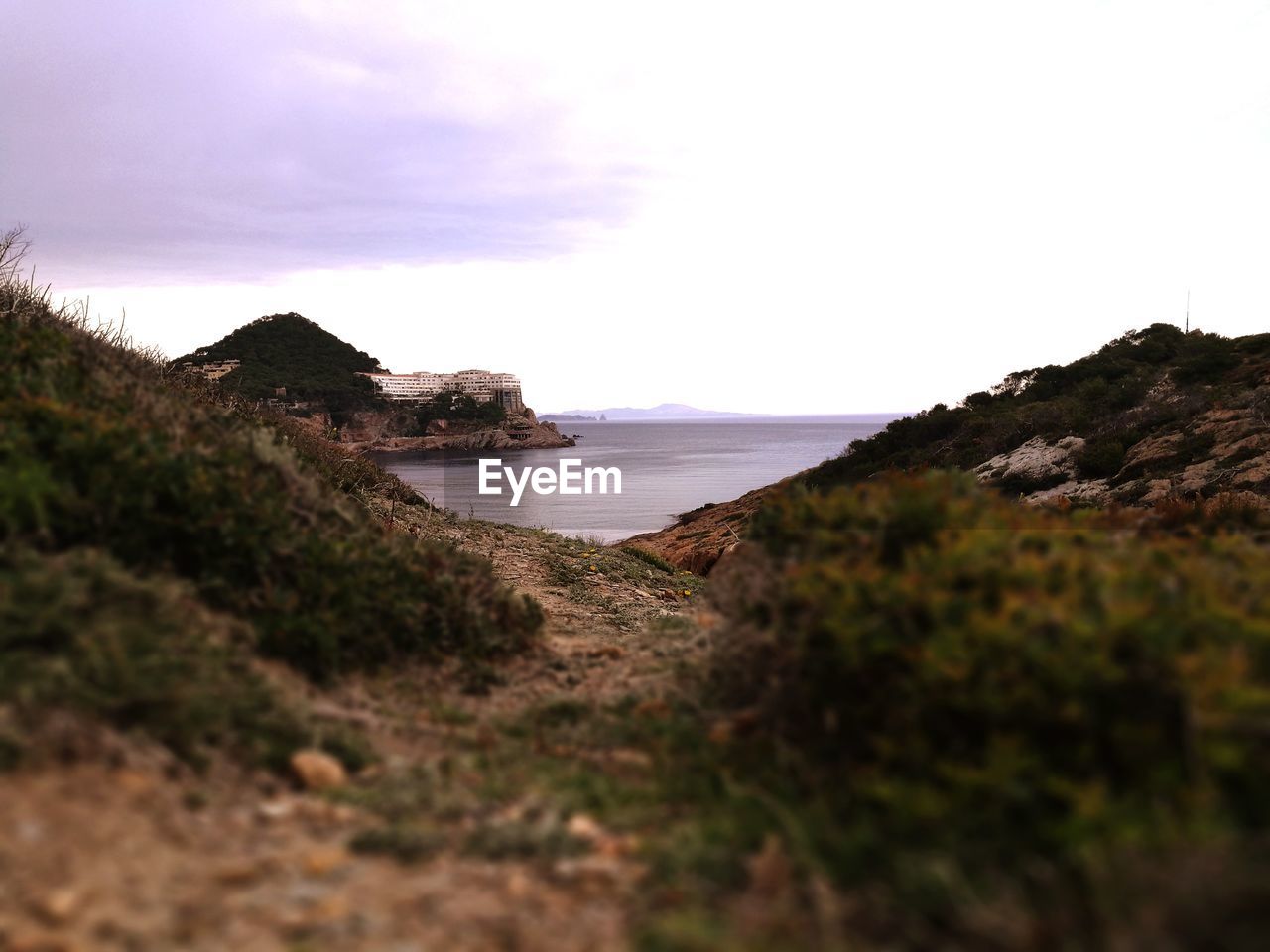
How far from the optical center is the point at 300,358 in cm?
8375

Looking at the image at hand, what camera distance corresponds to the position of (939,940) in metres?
2.63

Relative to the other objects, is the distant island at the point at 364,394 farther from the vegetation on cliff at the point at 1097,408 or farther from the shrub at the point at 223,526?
the shrub at the point at 223,526

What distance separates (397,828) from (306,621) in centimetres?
239

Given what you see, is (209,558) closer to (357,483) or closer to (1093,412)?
(357,483)

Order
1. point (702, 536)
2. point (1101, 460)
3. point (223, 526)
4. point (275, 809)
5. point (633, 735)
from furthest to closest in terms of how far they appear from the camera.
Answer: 1. point (702, 536)
2. point (1101, 460)
3. point (223, 526)
4. point (633, 735)
5. point (275, 809)

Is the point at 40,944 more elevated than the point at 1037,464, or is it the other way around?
the point at 1037,464

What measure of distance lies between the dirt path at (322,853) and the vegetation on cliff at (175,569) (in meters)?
0.45

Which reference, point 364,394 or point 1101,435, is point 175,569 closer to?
point 1101,435

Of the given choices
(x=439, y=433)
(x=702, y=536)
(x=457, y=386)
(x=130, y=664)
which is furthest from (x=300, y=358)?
(x=130, y=664)

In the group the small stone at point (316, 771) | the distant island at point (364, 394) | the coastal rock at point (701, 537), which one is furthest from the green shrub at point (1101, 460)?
the distant island at point (364, 394)

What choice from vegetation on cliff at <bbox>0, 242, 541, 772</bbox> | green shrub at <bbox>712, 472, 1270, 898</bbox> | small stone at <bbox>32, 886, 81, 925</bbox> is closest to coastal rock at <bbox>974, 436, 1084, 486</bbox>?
vegetation on cliff at <bbox>0, 242, 541, 772</bbox>

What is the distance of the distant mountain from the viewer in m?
73.2

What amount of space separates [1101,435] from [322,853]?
73.5ft

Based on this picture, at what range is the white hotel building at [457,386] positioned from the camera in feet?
347
